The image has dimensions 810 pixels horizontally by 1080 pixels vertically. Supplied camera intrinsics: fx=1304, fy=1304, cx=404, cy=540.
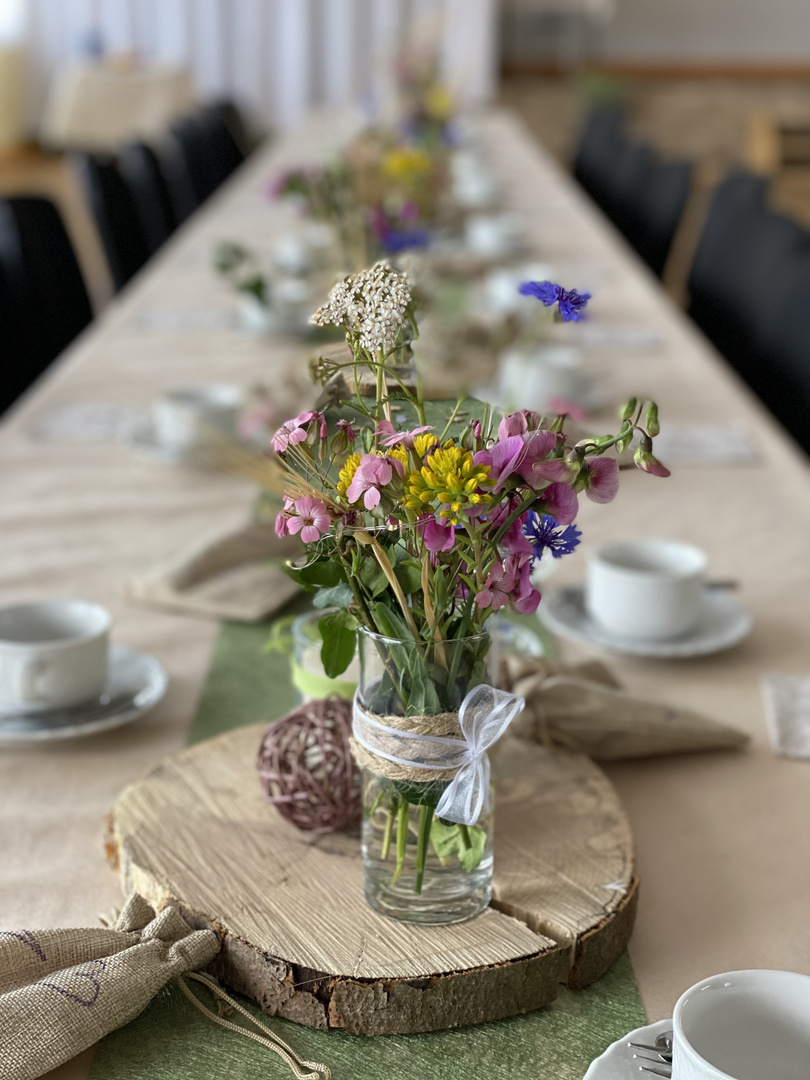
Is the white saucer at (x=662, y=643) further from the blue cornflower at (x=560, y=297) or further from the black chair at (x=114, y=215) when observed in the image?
the black chair at (x=114, y=215)

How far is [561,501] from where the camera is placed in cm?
58

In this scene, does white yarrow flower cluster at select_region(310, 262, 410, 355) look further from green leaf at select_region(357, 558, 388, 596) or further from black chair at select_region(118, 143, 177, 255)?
black chair at select_region(118, 143, 177, 255)

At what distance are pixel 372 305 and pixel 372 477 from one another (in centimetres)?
8

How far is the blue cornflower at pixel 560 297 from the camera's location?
0.57m

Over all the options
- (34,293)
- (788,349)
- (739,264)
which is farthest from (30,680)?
(739,264)

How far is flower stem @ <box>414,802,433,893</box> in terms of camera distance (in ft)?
2.16

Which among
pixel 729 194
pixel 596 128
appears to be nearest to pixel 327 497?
pixel 729 194

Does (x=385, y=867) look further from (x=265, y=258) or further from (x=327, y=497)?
(x=265, y=258)

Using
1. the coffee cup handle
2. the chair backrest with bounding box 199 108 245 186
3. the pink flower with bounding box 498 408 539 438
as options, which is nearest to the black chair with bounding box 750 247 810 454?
the coffee cup handle

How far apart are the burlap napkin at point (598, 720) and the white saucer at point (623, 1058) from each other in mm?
273

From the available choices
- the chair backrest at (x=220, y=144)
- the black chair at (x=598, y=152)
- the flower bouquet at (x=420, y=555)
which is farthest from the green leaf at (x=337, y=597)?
the chair backrest at (x=220, y=144)

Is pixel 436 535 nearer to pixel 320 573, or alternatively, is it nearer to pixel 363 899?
pixel 320 573

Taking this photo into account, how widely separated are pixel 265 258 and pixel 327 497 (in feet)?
7.69

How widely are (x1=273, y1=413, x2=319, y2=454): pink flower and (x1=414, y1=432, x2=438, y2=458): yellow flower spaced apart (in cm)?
6
